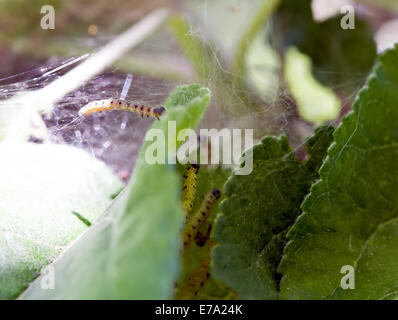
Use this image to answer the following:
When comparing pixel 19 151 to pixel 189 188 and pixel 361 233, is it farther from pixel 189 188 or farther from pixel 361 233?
pixel 361 233

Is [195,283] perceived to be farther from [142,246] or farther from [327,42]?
[327,42]

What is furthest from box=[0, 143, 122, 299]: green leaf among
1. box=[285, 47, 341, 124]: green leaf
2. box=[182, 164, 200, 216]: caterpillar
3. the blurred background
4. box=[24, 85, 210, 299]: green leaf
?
box=[285, 47, 341, 124]: green leaf

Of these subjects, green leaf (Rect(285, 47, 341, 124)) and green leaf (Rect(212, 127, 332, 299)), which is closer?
green leaf (Rect(212, 127, 332, 299))

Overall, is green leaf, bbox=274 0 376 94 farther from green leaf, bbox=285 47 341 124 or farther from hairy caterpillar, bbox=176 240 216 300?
hairy caterpillar, bbox=176 240 216 300

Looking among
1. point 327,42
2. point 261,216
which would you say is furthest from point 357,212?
point 327,42
